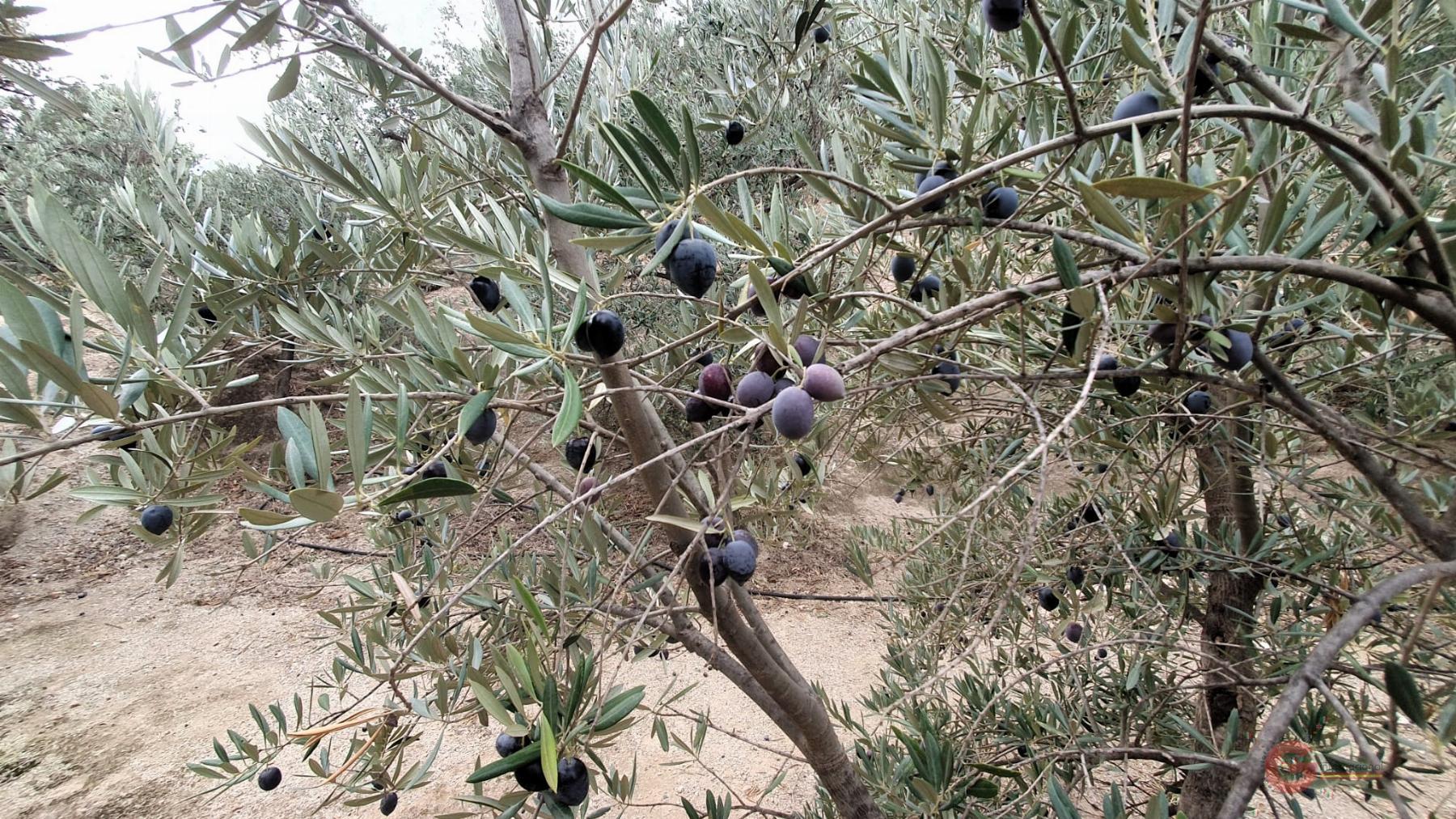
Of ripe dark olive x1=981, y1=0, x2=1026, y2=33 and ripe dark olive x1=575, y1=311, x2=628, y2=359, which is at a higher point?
ripe dark olive x1=981, y1=0, x2=1026, y2=33

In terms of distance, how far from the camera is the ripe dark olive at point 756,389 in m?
0.77

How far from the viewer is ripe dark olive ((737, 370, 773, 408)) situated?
0.77 m

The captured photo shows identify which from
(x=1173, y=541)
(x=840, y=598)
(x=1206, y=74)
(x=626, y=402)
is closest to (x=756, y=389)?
(x=626, y=402)

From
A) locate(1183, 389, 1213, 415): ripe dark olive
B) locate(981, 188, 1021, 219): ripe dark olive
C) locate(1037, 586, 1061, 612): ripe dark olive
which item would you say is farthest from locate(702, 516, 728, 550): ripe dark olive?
locate(1037, 586, 1061, 612): ripe dark olive

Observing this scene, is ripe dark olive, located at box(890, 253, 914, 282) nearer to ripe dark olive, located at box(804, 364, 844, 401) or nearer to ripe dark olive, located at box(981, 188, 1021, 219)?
ripe dark olive, located at box(981, 188, 1021, 219)

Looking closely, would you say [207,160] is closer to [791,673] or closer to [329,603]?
[329,603]

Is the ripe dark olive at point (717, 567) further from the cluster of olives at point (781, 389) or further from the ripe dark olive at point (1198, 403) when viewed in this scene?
the ripe dark olive at point (1198, 403)

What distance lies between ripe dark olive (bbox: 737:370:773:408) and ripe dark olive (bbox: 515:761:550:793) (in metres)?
0.50

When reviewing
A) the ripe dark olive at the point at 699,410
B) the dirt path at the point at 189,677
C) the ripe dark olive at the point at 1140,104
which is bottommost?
the dirt path at the point at 189,677

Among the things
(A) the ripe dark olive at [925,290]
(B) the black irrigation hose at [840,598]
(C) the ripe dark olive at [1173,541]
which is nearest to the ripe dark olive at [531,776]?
(A) the ripe dark olive at [925,290]

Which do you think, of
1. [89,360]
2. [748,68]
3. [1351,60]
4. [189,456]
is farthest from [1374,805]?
[89,360]

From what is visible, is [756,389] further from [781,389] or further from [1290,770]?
[1290,770]

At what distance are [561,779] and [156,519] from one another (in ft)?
2.49

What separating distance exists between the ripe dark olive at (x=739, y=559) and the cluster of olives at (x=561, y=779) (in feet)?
1.10
